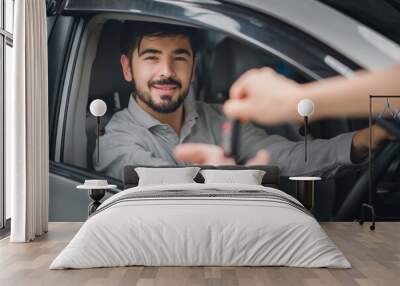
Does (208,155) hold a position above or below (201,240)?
above

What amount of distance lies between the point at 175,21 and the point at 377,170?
10.9ft

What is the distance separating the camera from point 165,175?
7.72 m

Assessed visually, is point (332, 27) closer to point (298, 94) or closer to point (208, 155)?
point (298, 94)

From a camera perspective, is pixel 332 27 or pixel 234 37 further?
pixel 234 37

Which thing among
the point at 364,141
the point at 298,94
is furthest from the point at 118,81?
the point at 364,141

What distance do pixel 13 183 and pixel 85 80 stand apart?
2196 millimetres

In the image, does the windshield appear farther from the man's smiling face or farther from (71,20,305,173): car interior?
the man's smiling face

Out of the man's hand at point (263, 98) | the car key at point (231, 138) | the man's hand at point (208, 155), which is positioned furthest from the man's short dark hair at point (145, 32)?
the man's hand at point (208, 155)

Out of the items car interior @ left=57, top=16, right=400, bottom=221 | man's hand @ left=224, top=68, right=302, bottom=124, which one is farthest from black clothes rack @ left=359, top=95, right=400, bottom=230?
man's hand @ left=224, top=68, right=302, bottom=124

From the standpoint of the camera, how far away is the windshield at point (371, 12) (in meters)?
8.21

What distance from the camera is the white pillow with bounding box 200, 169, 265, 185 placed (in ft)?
25.1

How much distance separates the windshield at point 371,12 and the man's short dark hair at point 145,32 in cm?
177

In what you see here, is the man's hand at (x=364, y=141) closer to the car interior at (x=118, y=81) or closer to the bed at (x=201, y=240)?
the car interior at (x=118, y=81)

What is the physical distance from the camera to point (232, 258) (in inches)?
205
